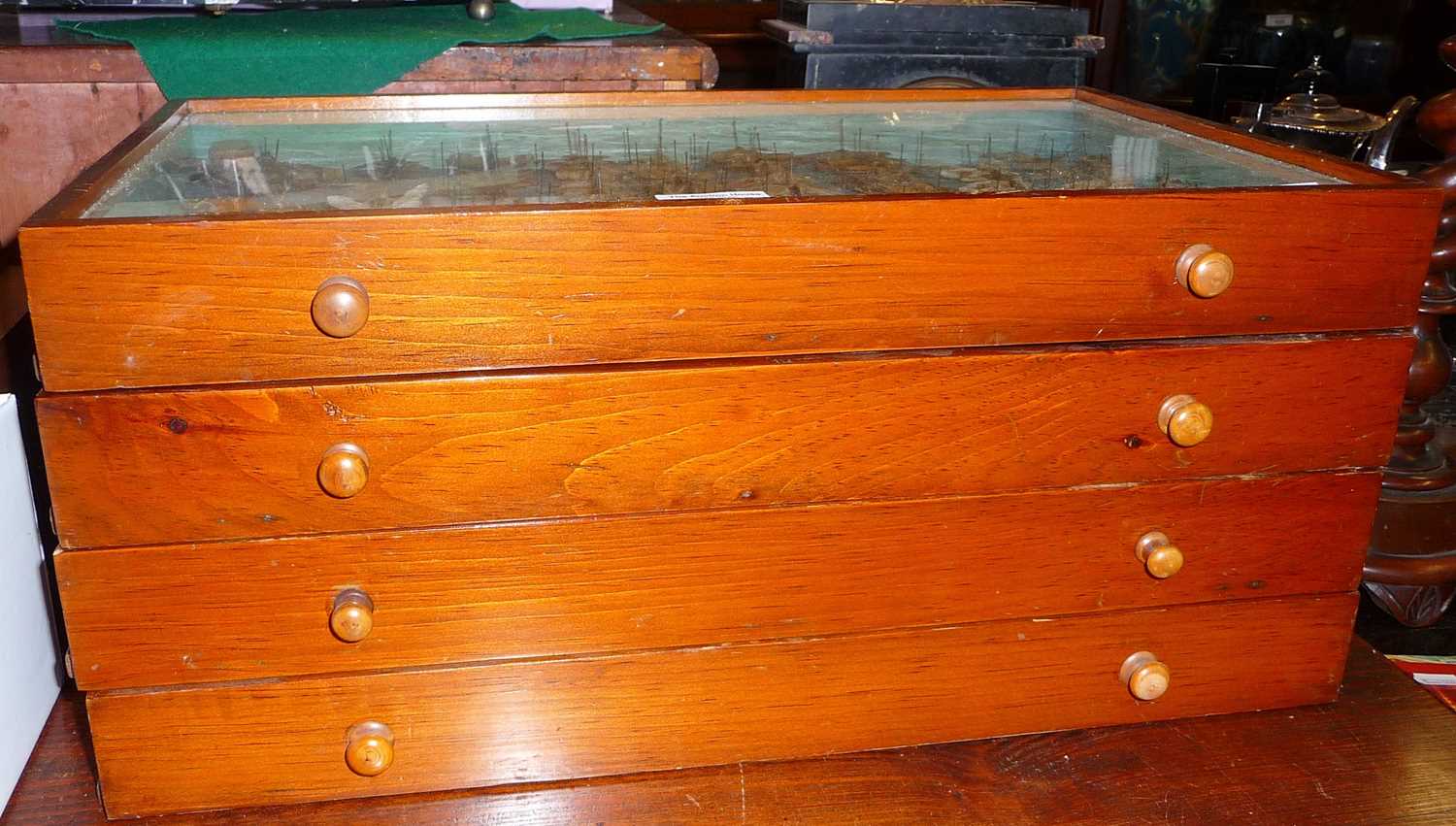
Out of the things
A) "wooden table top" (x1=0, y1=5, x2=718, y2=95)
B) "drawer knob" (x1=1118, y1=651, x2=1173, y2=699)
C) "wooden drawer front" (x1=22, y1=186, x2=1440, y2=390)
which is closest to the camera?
"wooden drawer front" (x1=22, y1=186, x2=1440, y2=390)

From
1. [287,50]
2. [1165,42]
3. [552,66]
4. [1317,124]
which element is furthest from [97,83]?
[1165,42]

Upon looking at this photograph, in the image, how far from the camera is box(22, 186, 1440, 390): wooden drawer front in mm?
674

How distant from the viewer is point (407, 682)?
80 cm

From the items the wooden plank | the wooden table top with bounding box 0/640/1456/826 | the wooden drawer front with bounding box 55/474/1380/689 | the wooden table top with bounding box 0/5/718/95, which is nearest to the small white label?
the wooden drawer front with bounding box 55/474/1380/689

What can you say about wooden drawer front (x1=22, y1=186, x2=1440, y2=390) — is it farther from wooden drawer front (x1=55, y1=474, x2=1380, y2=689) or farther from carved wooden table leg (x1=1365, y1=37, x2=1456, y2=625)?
carved wooden table leg (x1=1365, y1=37, x2=1456, y2=625)

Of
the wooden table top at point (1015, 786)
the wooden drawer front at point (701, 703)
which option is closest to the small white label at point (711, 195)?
the wooden drawer front at point (701, 703)

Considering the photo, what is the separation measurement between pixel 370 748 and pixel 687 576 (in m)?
0.24

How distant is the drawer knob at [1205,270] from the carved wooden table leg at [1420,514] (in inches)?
34.9

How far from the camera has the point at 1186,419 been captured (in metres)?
0.81

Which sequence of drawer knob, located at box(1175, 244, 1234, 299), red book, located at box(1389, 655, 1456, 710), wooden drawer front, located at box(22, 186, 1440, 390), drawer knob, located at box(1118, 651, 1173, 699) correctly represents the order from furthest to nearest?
red book, located at box(1389, 655, 1456, 710), drawer knob, located at box(1118, 651, 1173, 699), drawer knob, located at box(1175, 244, 1234, 299), wooden drawer front, located at box(22, 186, 1440, 390)

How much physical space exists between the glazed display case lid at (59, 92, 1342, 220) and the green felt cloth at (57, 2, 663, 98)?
27cm

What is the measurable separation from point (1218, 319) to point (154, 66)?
1.10m

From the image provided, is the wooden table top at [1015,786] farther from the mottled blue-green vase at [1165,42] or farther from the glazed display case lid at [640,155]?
the mottled blue-green vase at [1165,42]

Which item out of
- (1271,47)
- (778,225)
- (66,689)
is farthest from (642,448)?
(1271,47)
